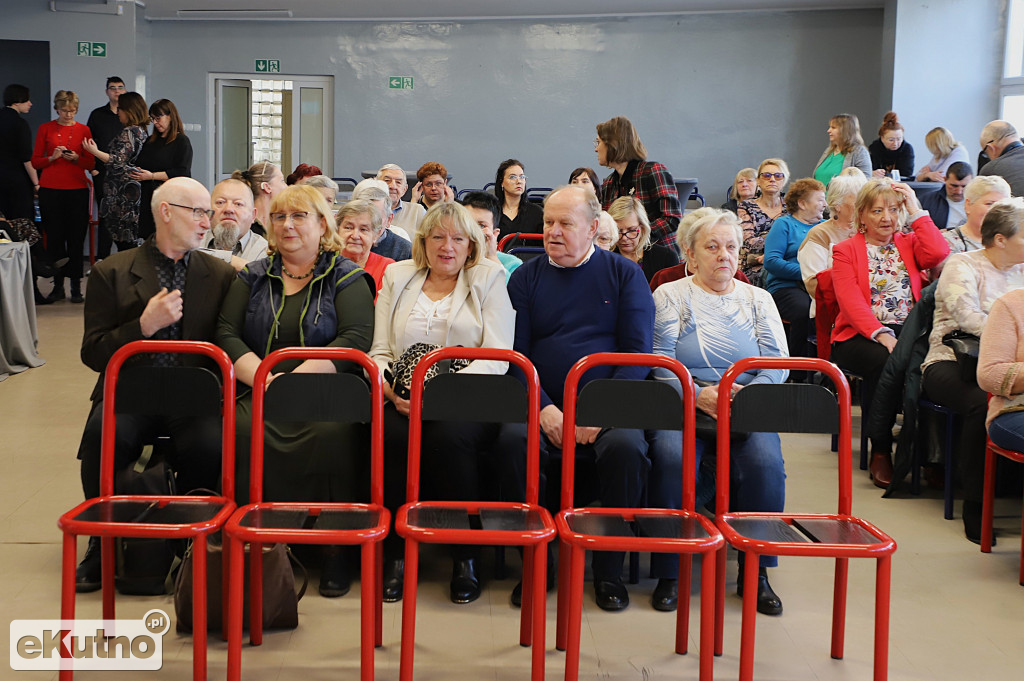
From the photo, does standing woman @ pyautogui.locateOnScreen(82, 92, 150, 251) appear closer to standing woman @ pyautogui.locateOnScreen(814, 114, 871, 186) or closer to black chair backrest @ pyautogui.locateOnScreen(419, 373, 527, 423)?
standing woman @ pyautogui.locateOnScreen(814, 114, 871, 186)

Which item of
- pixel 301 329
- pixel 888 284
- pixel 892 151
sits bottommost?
pixel 301 329

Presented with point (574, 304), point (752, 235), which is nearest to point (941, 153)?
point (752, 235)

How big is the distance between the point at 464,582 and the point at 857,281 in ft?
7.98

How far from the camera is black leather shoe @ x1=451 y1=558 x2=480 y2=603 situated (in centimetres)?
280

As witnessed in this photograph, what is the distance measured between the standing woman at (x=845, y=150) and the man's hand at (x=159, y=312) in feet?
18.7

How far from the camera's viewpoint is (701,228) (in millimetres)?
3209

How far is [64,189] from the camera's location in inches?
334

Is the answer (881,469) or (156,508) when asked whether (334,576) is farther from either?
(881,469)

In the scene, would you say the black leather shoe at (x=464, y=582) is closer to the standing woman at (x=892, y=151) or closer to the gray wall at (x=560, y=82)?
the standing woman at (x=892, y=151)

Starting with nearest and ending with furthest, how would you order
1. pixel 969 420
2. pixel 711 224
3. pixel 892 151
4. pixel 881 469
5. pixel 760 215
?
pixel 711 224 → pixel 969 420 → pixel 881 469 → pixel 760 215 → pixel 892 151

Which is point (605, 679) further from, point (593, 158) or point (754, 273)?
point (593, 158)

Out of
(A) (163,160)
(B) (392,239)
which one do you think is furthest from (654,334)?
(A) (163,160)

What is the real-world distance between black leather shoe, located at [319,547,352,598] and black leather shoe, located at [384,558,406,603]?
115 millimetres

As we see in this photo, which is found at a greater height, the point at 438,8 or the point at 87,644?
the point at 438,8
